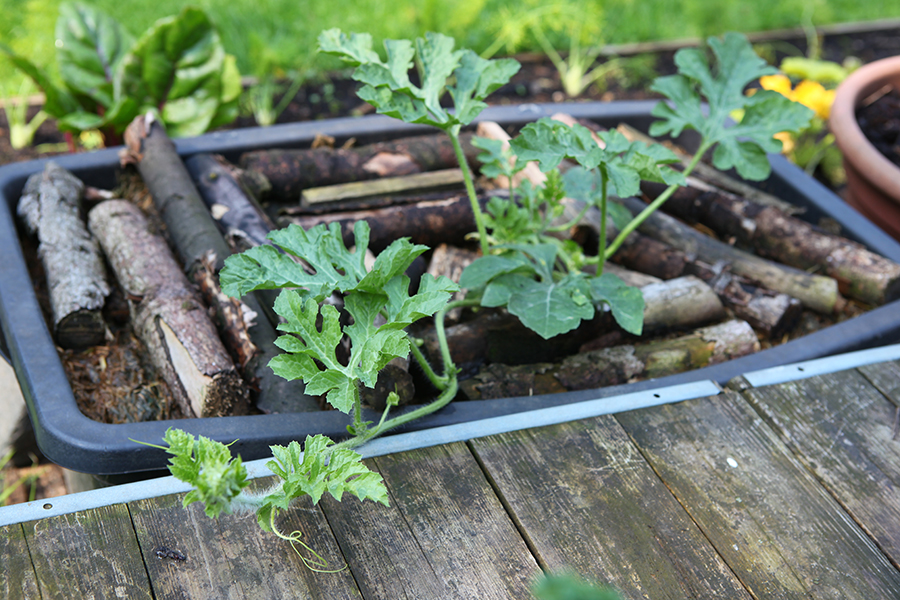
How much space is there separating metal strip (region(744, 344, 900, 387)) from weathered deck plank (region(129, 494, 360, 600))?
3.52ft

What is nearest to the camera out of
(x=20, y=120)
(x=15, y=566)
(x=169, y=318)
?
(x=15, y=566)

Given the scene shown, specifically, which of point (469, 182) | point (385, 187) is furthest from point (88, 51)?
point (469, 182)

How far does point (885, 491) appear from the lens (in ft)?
4.65

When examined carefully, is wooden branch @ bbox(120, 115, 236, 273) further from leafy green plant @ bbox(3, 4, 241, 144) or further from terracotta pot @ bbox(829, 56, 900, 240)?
terracotta pot @ bbox(829, 56, 900, 240)

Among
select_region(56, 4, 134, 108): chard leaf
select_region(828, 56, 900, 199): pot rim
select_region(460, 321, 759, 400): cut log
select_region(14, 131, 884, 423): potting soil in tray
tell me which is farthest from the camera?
select_region(56, 4, 134, 108): chard leaf

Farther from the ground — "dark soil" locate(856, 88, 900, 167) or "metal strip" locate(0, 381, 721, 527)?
"metal strip" locate(0, 381, 721, 527)

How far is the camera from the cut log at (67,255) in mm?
1739

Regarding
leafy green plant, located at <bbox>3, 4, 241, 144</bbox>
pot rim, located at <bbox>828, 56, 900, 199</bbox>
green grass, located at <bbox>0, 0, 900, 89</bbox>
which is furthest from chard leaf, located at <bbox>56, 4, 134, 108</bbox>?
pot rim, located at <bbox>828, 56, 900, 199</bbox>

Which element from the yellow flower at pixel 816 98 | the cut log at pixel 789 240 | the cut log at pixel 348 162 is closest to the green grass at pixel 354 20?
the yellow flower at pixel 816 98

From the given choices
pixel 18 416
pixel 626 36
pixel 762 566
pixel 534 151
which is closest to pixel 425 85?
pixel 534 151

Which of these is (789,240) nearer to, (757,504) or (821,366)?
Answer: (821,366)

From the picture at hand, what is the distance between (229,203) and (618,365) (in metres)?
1.23

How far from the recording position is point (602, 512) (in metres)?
1.31

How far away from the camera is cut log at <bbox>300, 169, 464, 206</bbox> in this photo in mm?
2277
